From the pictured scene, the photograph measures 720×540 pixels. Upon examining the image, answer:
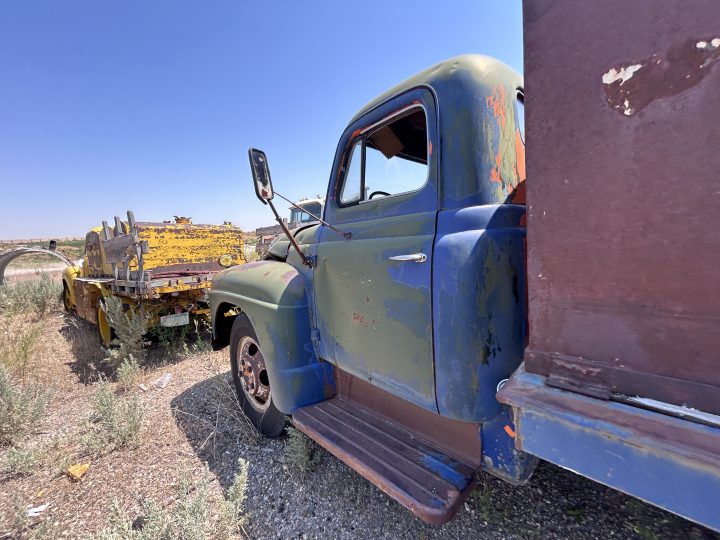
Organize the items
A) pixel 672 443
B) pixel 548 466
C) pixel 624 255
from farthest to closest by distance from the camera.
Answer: pixel 548 466, pixel 624 255, pixel 672 443

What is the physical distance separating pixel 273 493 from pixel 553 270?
238 cm

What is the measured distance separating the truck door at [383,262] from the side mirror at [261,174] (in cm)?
54

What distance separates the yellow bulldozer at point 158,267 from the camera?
16.0ft

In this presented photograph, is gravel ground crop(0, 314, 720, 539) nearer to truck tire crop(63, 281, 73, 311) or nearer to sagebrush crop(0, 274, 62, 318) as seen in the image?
truck tire crop(63, 281, 73, 311)

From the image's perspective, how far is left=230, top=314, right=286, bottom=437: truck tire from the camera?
2930mm

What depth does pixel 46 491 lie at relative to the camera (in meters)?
2.56

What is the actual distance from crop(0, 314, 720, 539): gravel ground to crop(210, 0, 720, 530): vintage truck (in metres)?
0.56

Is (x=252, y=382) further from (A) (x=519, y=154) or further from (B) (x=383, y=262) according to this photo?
(A) (x=519, y=154)

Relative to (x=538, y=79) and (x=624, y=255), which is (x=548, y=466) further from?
(x=538, y=79)

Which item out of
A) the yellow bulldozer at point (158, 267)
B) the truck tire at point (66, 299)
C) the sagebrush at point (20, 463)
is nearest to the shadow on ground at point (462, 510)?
the sagebrush at point (20, 463)

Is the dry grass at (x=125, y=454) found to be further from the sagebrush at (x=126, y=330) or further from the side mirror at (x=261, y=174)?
the side mirror at (x=261, y=174)

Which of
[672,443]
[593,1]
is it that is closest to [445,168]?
[593,1]

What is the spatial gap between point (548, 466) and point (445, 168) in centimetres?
221

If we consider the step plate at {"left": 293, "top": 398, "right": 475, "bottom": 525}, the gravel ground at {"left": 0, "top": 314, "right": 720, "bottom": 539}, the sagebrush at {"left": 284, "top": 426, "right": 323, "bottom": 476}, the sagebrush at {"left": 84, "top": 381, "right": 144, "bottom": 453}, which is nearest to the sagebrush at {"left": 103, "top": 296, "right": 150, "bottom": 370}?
the gravel ground at {"left": 0, "top": 314, "right": 720, "bottom": 539}
